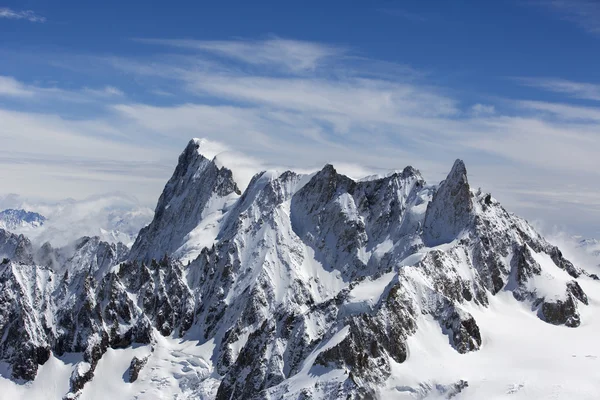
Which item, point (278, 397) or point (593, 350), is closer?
point (278, 397)

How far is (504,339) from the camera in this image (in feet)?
655

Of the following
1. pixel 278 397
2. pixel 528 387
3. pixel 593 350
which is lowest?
pixel 278 397

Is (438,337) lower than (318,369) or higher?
higher

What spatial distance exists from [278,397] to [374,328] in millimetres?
→ 27780

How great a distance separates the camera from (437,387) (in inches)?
6831

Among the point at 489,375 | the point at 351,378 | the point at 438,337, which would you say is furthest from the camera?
the point at 438,337

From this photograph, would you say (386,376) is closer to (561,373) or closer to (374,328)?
(374,328)

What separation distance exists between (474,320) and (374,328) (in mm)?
31735

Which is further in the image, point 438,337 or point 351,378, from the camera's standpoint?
point 438,337

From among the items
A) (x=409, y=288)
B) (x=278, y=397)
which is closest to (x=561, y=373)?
(x=409, y=288)

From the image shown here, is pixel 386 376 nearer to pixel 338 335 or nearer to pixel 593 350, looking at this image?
pixel 338 335

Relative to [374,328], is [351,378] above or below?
below

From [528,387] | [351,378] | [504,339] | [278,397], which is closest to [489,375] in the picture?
[528,387]

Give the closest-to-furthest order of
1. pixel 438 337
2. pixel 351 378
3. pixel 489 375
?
pixel 351 378 → pixel 489 375 → pixel 438 337
